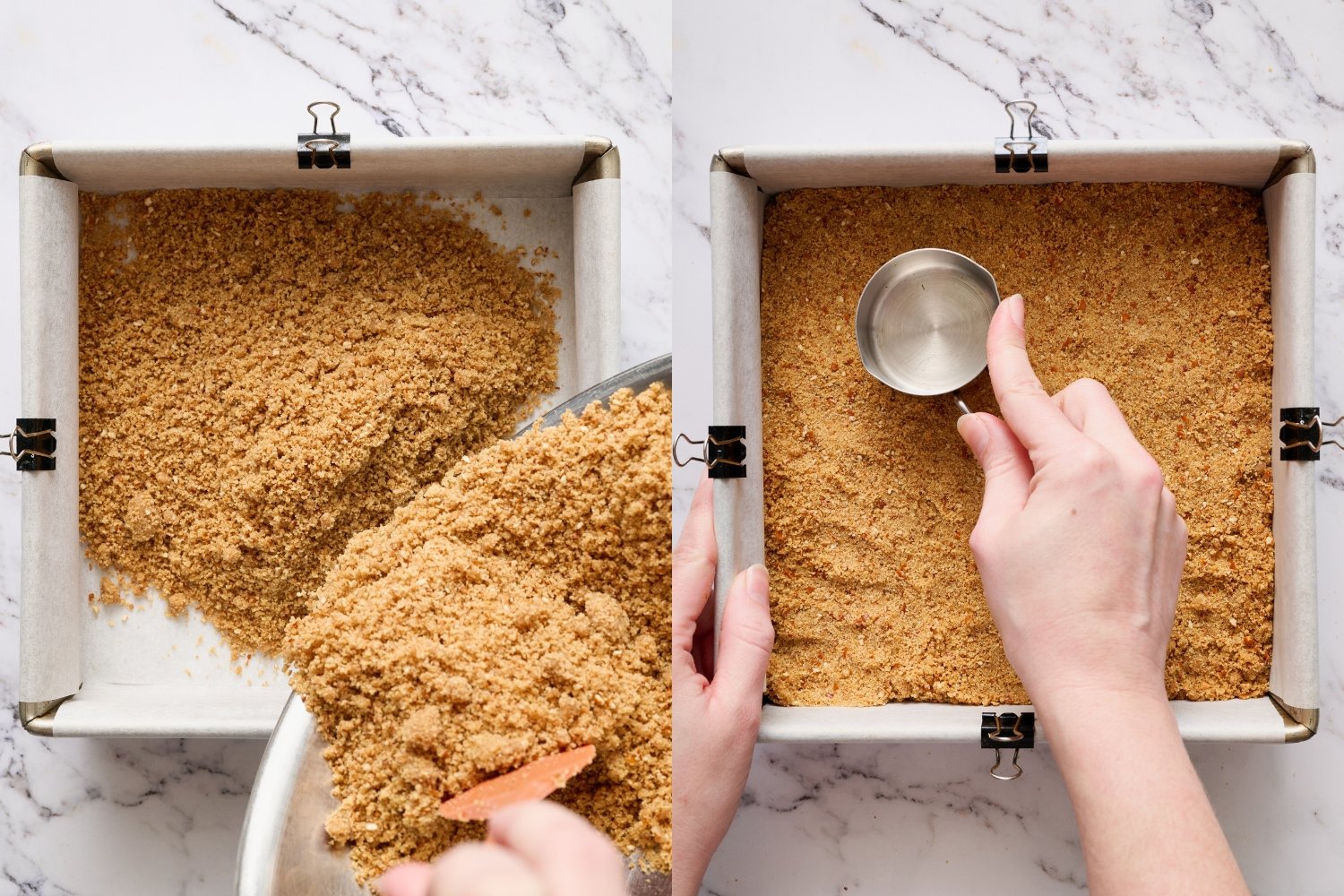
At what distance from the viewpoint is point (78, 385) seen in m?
0.45

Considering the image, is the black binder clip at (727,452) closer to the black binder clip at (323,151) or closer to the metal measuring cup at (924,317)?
the metal measuring cup at (924,317)

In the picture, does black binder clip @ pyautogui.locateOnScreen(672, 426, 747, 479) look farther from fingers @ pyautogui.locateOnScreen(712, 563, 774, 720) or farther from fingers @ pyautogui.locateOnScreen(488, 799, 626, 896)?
fingers @ pyautogui.locateOnScreen(488, 799, 626, 896)

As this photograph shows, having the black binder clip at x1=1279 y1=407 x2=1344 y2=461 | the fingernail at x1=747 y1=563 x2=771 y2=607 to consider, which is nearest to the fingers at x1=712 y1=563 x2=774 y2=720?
the fingernail at x1=747 y1=563 x2=771 y2=607

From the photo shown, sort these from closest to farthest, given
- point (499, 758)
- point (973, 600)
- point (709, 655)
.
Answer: point (499, 758) < point (709, 655) < point (973, 600)

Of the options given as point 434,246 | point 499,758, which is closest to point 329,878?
point 499,758

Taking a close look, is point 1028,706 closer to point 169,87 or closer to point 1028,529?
point 1028,529

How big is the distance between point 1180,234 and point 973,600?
0.26m

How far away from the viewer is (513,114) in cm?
54

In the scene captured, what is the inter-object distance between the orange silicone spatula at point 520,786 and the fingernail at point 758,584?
289 millimetres

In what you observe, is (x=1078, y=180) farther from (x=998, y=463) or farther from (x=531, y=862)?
(x=531, y=862)

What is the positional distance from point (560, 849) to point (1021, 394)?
0.42m

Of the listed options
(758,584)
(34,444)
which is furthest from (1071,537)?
(34,444)

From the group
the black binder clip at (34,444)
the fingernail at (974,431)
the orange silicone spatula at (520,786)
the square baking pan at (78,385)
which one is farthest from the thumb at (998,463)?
the black binder clip at (34,444)

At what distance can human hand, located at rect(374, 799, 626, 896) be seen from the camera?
17cm
